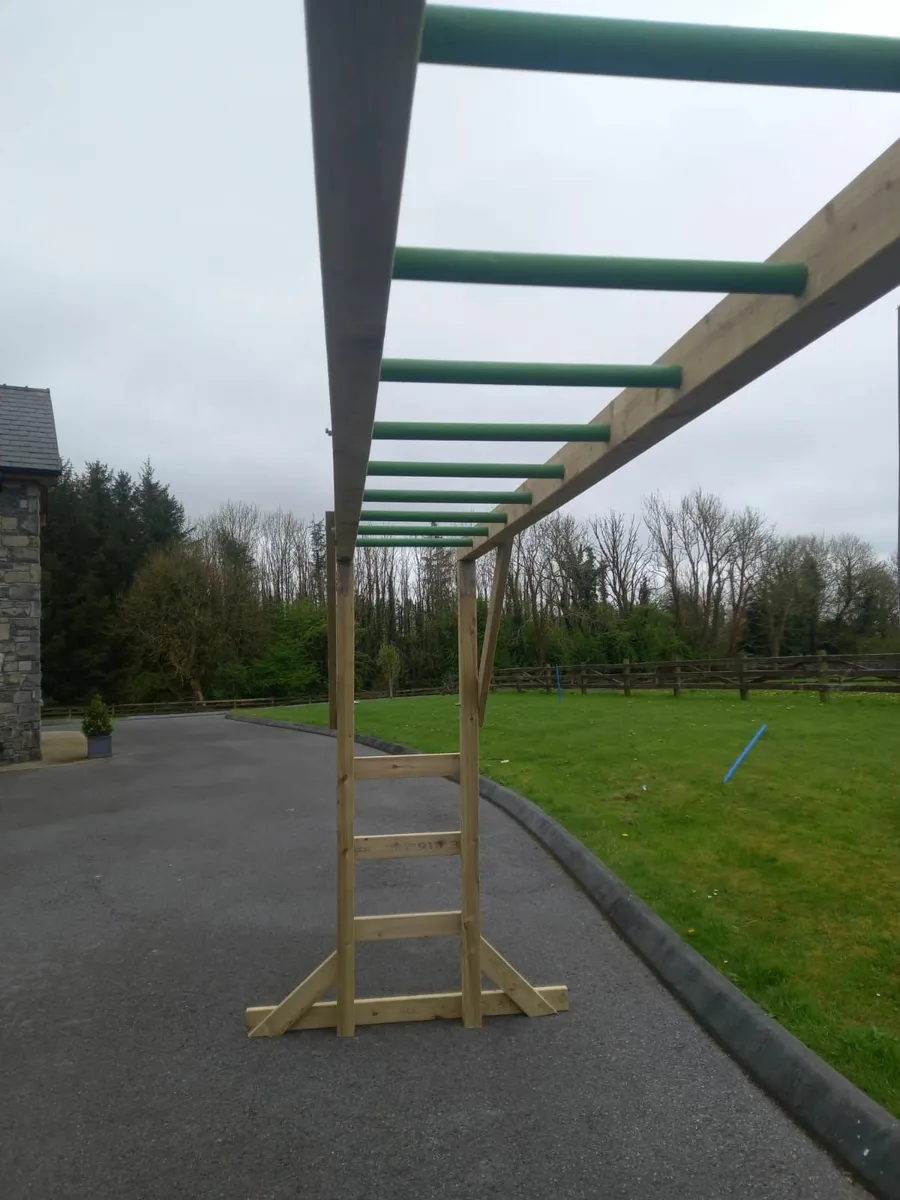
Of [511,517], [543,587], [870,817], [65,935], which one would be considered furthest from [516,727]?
[543,587]

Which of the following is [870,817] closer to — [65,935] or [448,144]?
[65,935]

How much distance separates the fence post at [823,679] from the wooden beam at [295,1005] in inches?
610

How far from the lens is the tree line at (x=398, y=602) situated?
34625 millimetres

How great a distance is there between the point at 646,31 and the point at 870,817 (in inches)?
288

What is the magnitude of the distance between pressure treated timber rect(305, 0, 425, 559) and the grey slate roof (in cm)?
1474

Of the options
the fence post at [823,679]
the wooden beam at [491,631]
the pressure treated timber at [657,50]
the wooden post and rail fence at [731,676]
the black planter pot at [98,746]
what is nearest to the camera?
the pressure treated timber at [657,50]

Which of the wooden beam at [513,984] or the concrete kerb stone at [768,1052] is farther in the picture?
the wooden beam at [513,984]

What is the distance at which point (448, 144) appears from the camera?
5.30ft

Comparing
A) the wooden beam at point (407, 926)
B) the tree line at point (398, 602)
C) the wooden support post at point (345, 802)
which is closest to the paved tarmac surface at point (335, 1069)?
the wooden support post at point (345, 802)

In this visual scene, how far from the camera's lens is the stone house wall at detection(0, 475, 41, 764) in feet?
47.4

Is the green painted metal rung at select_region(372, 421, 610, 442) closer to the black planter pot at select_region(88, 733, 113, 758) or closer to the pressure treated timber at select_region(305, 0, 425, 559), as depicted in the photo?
the pressure treated timber at select_region(305, 0, 425, 559)

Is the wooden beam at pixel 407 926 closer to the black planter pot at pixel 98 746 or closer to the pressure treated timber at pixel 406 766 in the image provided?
the pressure treated timber at pixel 406 766

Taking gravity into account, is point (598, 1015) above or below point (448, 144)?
below

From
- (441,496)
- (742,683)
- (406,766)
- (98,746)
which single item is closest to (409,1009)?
(406,766)
